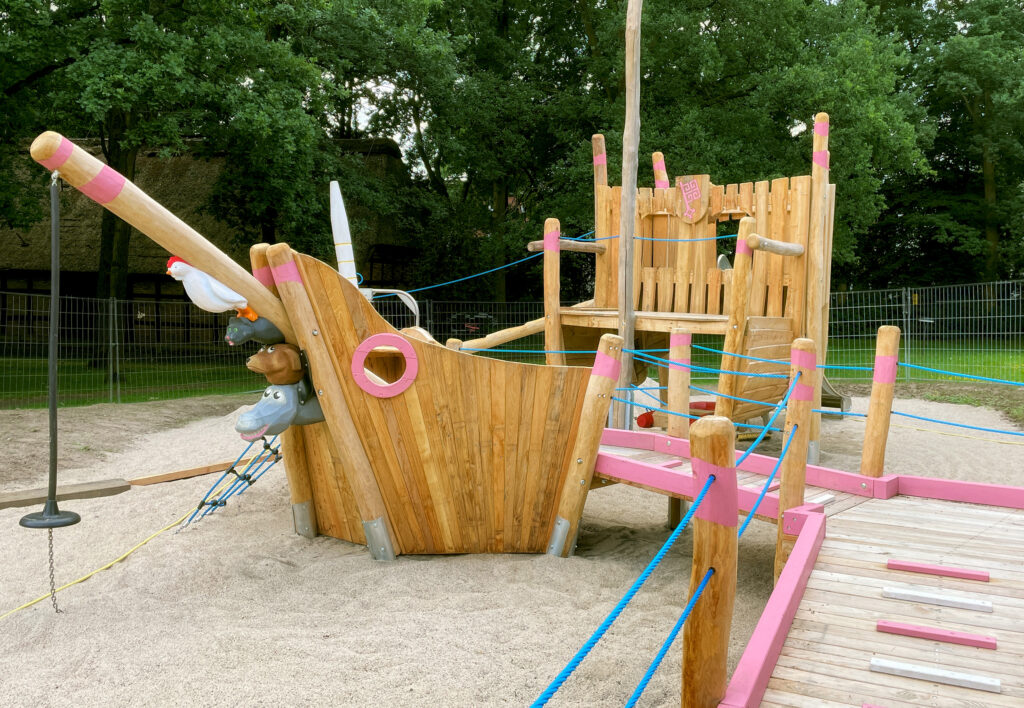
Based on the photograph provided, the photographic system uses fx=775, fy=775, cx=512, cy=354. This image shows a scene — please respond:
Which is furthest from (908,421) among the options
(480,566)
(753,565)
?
(480,566)

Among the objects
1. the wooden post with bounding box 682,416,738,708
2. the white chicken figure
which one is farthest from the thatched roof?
the wooden post with bounding box 682,416,738,708

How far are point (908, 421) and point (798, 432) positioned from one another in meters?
7.44

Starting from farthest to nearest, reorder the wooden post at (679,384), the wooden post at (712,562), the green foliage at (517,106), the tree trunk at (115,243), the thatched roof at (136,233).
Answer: the thatched roof at (136,233) → the tree trunk at (115,243) → the green foliage at (517,106) → the wooden post at (679,384) → the wooden post at (712,562)

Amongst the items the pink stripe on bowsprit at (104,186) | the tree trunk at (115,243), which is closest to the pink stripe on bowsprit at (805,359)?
the pink stripe on bowsprit at (104,186)

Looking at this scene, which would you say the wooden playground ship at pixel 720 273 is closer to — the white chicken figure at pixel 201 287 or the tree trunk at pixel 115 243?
the white chicken figure at pixel 201 287

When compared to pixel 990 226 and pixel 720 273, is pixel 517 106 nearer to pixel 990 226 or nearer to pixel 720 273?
pixel 720 273

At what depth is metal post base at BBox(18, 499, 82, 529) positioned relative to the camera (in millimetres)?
3293

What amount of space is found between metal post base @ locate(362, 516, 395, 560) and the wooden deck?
2.09m

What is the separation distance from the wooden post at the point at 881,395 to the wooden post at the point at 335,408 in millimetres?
2622

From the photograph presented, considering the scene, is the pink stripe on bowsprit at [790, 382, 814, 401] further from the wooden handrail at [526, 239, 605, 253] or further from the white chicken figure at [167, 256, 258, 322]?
the wooden handrail at [526, 239, 605, 253]

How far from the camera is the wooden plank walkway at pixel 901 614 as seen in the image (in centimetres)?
217

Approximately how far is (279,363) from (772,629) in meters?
2.85

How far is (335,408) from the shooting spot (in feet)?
13.7

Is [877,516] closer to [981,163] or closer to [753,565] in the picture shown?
[753,565]
